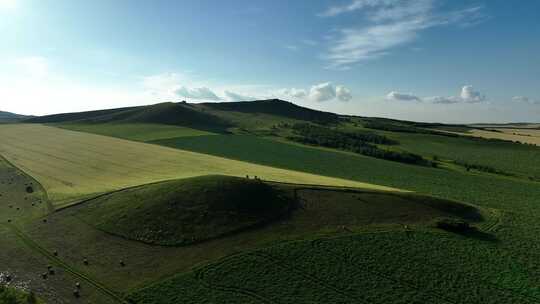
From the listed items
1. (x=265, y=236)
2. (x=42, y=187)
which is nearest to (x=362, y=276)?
(x=265, y=236)

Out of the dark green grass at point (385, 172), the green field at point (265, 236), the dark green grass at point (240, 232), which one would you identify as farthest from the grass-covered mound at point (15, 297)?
the dark green grass at point (385, 172)

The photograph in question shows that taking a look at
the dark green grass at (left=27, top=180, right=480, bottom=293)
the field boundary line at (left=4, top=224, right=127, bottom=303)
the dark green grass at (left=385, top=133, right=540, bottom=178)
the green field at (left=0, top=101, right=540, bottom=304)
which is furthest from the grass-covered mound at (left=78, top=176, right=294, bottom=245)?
the dark green grass at (left=385, top=133, right=540, bottom=178)

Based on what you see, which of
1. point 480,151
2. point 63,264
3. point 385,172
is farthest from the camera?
point 480,151

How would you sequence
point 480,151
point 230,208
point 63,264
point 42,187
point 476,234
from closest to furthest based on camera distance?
point 63,264 → point 476,234 → point 230,208 → point 42,187 → point 480,151

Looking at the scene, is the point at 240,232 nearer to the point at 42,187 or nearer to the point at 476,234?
the point at 476,234

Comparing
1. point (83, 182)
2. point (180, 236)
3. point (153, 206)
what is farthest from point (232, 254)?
point (83, 182)

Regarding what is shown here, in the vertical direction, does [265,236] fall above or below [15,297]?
above

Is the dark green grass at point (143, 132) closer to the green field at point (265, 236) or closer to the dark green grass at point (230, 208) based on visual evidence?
the green field at point (265, 236)
